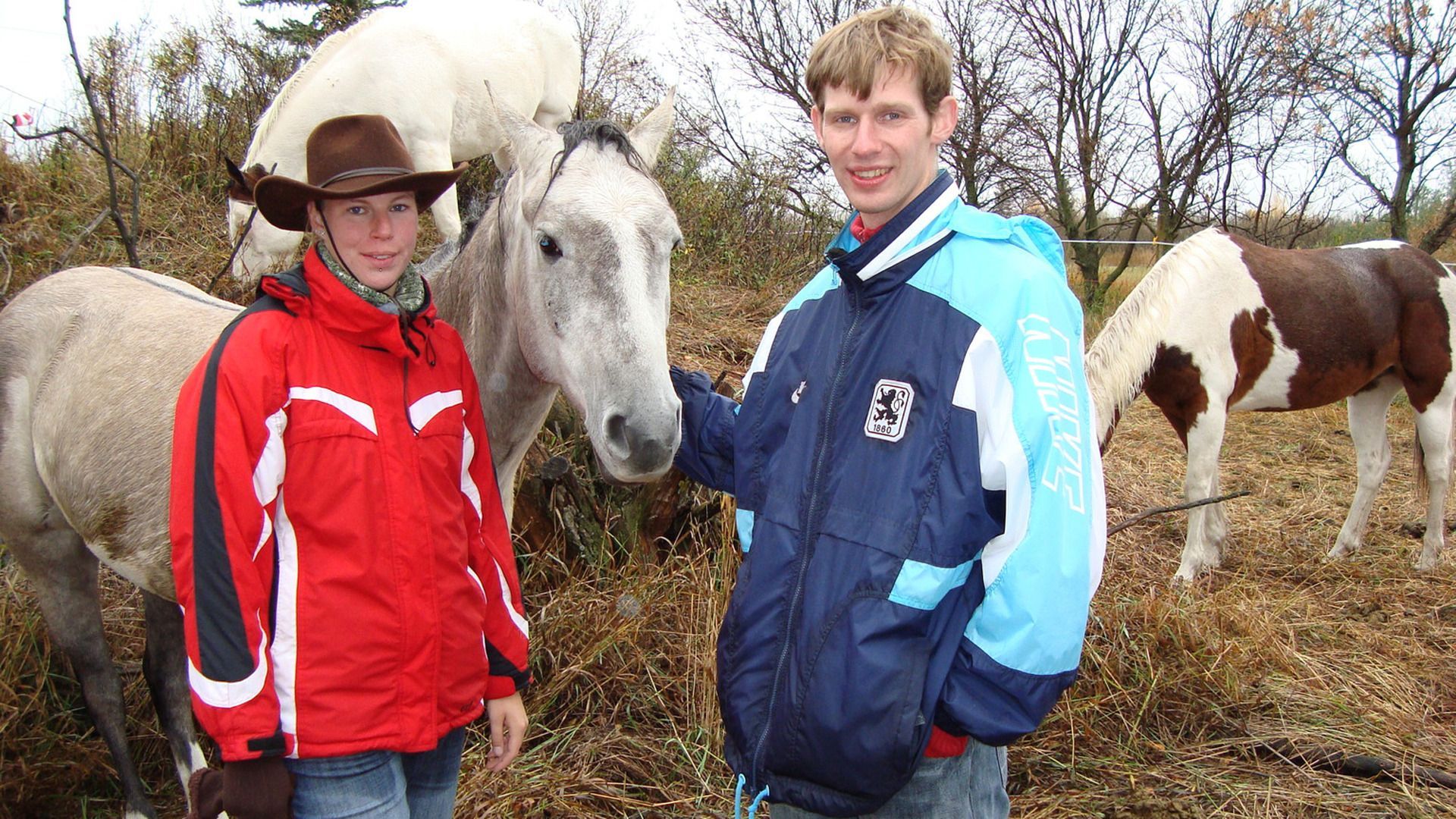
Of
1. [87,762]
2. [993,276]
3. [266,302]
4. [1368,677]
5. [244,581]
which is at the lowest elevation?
[87,762]

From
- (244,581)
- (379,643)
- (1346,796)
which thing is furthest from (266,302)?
(1346,796)

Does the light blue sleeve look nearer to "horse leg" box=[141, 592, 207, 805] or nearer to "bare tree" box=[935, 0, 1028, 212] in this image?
"horse leg" box=[141, 592, 207, 805]

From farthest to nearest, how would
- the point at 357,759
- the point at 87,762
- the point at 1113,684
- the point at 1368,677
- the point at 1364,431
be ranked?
the point at 1364,431, the point at 1368,677, the point at 1113,684, the point at 87,762, the point at 357,759

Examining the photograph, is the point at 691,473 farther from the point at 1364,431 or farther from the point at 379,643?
the point at 1364,431

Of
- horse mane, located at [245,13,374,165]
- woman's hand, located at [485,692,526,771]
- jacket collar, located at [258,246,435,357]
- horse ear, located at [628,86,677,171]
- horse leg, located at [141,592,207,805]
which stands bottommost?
horse leg, located at [141,592,207,805]

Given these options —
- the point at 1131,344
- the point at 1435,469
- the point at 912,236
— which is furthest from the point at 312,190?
the point at 1435,469

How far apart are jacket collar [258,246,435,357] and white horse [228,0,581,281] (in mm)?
2391

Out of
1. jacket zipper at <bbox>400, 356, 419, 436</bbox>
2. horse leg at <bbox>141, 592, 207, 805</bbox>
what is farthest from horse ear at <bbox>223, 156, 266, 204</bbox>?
horse leg at <bbox>141, 592, 207, 805</bbox>

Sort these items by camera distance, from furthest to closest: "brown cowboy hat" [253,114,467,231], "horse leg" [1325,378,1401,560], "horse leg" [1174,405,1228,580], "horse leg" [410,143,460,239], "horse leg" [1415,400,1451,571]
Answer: "horse leg" [1325,378,1401,560] < "horse leg" [1415,400,1451,571] < "horse leg" [1174,405,1228,580] < "horse leg" [410,143,460,239] < "brown cowboy hat" [253,114,467,231]

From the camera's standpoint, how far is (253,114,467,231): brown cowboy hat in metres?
1.51

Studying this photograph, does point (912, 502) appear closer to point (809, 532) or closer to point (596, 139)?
point (809, 532)

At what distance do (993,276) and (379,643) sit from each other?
4.07 feet

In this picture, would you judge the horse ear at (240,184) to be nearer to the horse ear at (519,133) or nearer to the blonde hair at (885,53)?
the horse ear at (519,133)

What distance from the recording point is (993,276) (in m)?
1.38
